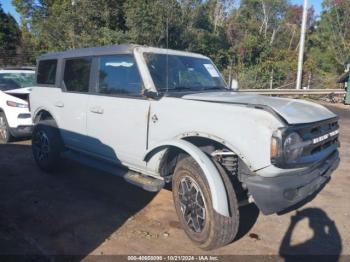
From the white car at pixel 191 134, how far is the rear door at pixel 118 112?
1 centimetres

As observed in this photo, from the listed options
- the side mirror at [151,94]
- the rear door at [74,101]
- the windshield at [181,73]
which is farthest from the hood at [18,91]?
the side mirror at [151,94]

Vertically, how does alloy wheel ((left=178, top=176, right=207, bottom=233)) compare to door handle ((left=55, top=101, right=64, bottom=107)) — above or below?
below

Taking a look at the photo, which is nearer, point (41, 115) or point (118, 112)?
point (118, 112)

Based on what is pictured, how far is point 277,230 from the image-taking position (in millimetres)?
4203

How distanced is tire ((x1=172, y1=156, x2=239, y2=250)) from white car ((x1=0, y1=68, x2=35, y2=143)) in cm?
505

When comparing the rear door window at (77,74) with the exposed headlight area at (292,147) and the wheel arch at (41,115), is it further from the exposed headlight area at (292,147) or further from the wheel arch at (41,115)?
the exposed headlight area at (292,147)

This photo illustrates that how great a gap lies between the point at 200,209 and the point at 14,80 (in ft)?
22.0

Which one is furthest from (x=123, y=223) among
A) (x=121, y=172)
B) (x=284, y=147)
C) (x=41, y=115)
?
(x=41, y=115)

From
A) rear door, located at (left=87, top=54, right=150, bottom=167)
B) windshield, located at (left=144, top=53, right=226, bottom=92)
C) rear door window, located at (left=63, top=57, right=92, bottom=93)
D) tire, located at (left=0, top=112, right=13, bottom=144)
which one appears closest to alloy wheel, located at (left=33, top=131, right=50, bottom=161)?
rear door window, located at (left=63, top=57, right=92, bottom=93)

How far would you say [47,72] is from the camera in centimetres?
628

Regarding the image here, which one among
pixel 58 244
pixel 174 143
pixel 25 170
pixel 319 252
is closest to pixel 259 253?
pixel 319 252

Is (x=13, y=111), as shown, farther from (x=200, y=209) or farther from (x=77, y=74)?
(x=200, y=209)

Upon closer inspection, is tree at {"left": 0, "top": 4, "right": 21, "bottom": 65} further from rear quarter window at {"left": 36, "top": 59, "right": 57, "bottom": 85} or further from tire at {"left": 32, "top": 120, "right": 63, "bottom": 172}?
tire at {"left": 32, "top": 120, "right": 63, "bottom": 172}

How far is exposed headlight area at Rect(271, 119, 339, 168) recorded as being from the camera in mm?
3195
